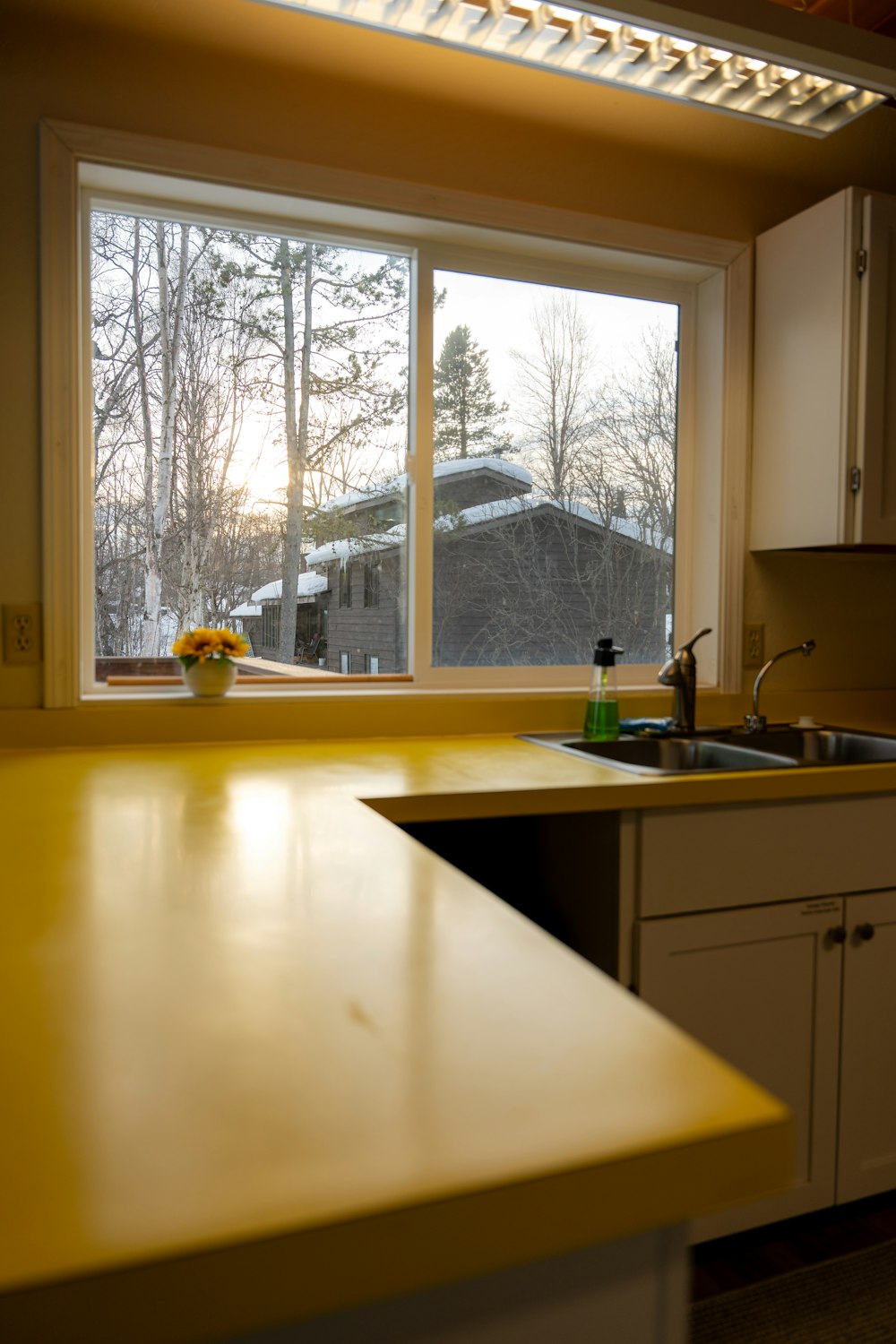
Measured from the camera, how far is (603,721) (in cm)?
223

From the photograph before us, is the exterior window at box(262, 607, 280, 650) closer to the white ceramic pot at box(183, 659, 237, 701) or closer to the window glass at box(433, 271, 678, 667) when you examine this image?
the white ceramic pot at box(183, 659, 237, 701)

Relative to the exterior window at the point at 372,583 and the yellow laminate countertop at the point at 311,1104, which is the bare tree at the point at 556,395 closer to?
the exterior window at the point at 372,583

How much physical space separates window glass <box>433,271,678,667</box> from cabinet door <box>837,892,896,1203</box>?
3.19ft

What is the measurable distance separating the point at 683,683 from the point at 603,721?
0.22m

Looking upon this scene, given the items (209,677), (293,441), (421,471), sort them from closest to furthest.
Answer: (209,677)
(293,441)
(421,471)

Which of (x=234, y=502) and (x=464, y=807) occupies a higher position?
(x=234, y=502)

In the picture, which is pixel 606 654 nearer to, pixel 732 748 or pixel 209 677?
pixel 732 748

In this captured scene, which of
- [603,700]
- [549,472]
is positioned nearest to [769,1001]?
[603,700]

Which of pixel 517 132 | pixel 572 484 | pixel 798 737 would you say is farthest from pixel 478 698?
pixel 517 132

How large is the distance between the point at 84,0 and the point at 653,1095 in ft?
7.12

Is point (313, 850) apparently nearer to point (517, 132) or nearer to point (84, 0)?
point (84, 0)

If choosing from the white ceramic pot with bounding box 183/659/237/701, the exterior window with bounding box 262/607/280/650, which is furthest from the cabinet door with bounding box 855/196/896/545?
the white ceramic pot with bounding box 183/659/237/701

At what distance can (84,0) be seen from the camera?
1.86m

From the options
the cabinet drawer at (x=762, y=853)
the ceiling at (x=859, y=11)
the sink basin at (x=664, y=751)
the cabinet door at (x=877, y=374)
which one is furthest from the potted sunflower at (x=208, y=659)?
the ceiling at (x=859, y=11)
